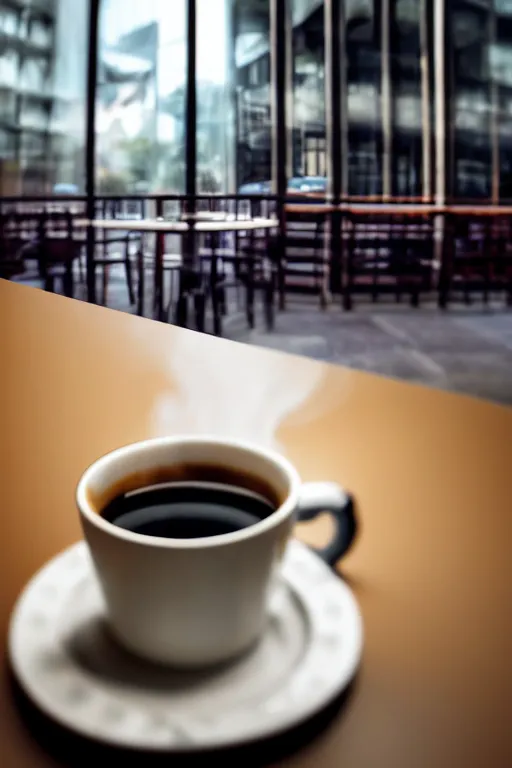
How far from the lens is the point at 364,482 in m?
0.46

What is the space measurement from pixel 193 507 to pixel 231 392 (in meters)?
0.30

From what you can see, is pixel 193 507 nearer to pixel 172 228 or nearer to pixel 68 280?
pixel 172 228

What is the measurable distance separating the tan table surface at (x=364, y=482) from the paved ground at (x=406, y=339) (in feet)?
8.26

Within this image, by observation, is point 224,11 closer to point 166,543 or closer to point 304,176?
point 304,176

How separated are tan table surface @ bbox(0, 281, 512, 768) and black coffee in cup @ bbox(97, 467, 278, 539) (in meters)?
0.06

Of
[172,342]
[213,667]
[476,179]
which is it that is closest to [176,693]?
[213,667]

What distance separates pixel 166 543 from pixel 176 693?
54mm

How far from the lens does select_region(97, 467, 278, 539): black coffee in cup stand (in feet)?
1.10

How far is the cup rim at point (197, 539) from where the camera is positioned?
28cm

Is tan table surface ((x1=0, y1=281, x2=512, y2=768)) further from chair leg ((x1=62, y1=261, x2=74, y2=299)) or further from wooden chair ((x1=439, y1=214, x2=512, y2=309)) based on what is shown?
wooden chair ((x1=439, y1=214, x2=512, y2=309))

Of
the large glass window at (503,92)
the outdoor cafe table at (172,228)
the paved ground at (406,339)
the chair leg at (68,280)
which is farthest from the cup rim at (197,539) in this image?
the large glass window at (503,92)

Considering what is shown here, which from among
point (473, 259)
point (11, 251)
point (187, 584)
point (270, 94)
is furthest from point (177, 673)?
point (270, 94)

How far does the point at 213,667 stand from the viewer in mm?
291

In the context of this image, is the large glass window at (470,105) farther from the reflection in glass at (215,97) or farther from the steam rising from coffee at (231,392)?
the steam rising from coffee at (231,392)
